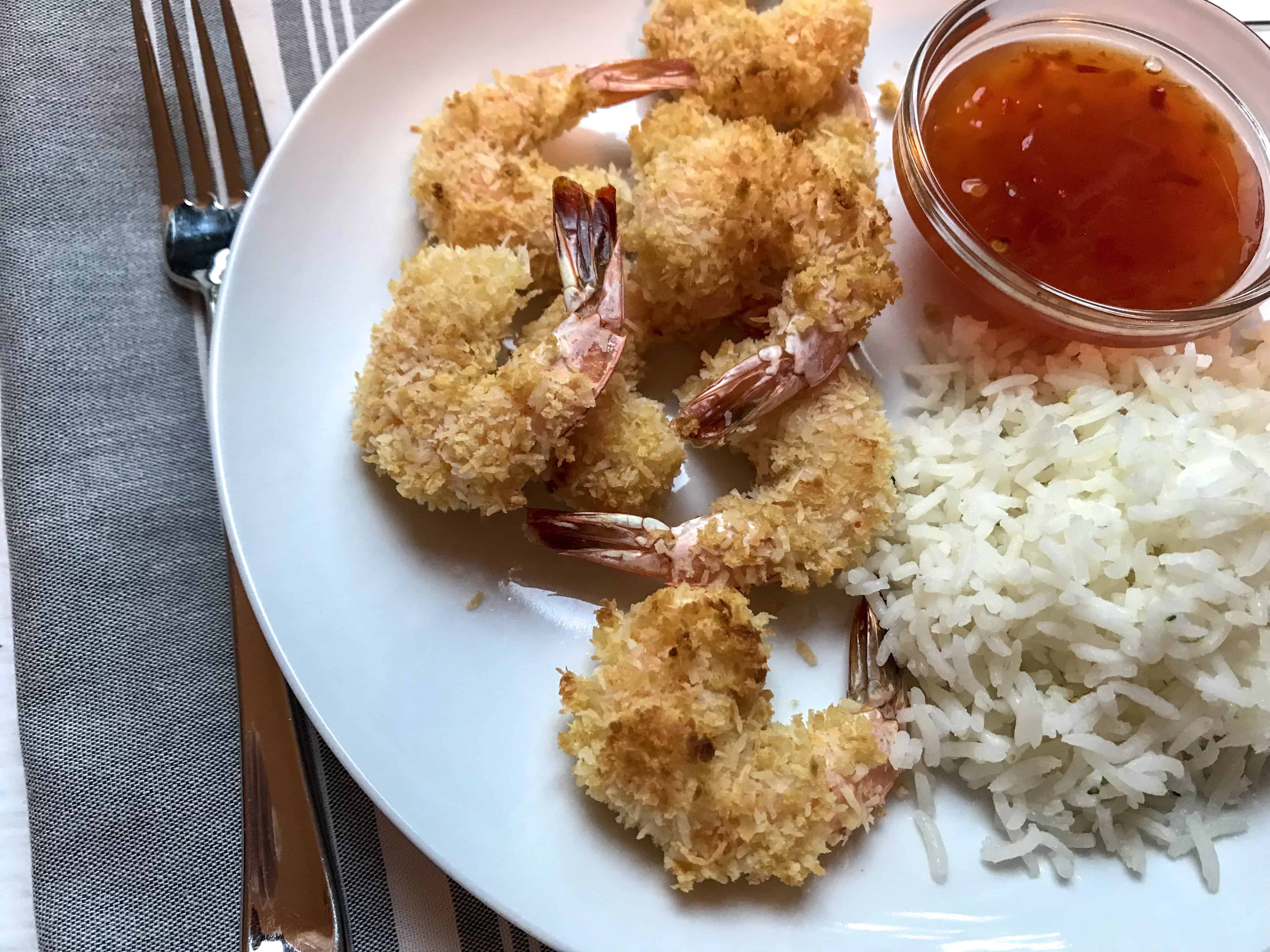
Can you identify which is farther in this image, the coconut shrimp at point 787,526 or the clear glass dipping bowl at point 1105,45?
the clear glass dipping bowl at point 1105,45

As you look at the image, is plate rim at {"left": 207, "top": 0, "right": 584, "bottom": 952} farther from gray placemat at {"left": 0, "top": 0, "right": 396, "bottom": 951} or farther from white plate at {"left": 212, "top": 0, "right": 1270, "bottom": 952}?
gray placemat at {"left": 0, "top": 0, "right": 396, "bottom": 951}

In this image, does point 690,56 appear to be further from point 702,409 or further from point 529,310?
point 702,409

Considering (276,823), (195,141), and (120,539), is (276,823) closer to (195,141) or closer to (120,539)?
(120,539)

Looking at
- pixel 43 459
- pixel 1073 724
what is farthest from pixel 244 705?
pixel 1073 724

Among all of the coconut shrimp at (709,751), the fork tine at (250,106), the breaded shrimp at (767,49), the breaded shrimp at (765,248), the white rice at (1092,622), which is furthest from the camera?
the fork tine at (250,106)

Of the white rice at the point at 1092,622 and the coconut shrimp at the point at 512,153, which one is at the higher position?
the coconut shrimp at the point at 512,153

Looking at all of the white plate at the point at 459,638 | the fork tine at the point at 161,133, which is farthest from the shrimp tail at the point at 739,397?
the fork tine at the point at 161,133

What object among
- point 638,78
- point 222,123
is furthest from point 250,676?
point 638,78

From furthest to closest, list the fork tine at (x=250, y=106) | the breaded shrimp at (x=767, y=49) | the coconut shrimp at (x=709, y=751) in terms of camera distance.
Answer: the fork tine at (x=250, y=106) → the breaded shrimp at (x=767, y=49) → the coconut shrimp at (x=709, y=751)

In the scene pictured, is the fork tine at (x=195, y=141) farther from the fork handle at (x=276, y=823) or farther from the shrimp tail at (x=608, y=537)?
the shrimp tail at (x=608, y=537)
